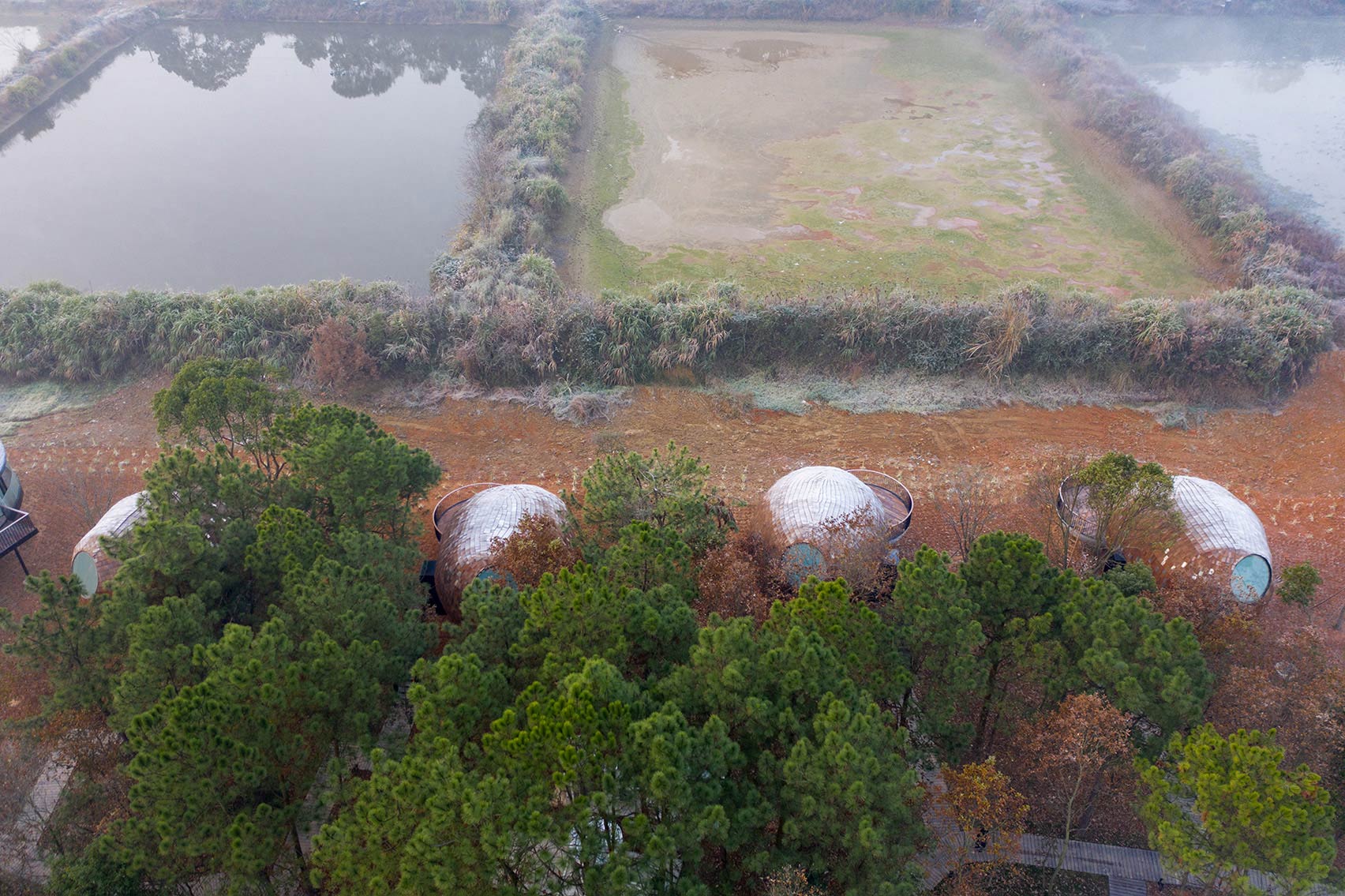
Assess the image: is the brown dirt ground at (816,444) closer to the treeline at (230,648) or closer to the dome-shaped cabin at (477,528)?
the dome-shaped cabin at (477,528)

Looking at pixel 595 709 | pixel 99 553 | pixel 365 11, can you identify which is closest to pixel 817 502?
pixel 595 709

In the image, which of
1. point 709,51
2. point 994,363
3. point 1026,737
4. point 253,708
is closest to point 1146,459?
point 994,363

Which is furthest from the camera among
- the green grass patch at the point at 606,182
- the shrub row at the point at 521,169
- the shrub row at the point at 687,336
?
the green grass patch at the point at 606,182

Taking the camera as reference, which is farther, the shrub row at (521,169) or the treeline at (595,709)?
the shrub row at (521,169)

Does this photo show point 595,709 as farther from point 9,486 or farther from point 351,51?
point 351,51

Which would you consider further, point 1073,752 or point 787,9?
point 787,9

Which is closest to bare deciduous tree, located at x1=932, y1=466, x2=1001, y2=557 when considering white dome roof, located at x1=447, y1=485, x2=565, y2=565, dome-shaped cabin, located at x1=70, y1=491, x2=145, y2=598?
white dome roof, located at x1=447, y1=485, x2=565, y2=565

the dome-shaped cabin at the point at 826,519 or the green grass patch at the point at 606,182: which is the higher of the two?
the green grass patch at the point at 606,182

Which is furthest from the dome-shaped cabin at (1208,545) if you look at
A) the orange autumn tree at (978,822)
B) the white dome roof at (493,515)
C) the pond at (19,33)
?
the pond at (19,33)
